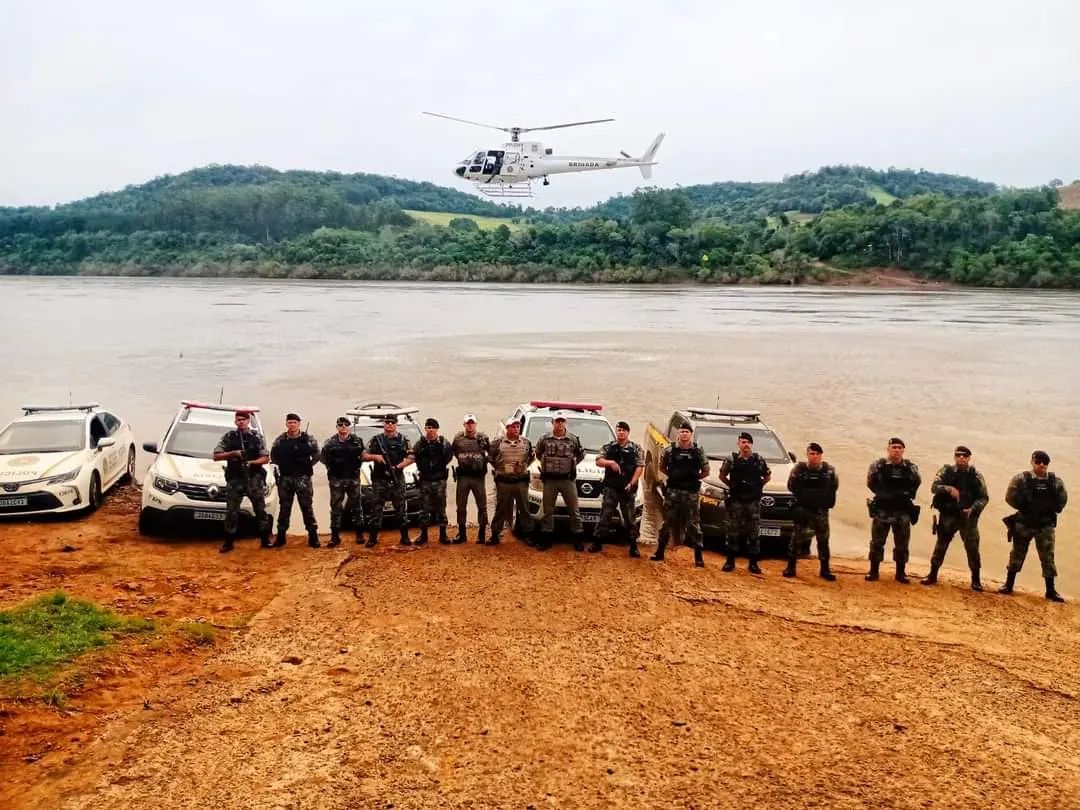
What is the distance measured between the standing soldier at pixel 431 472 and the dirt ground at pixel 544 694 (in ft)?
3.63

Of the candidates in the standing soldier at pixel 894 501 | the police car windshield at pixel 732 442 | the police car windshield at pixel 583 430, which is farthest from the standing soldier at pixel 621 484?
the standing soldier at pixel 894 501

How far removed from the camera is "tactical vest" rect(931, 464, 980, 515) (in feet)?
32.2

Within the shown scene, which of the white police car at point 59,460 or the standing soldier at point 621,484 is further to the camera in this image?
the white police car at point 59,460

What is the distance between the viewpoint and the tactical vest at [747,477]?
33.7 ft

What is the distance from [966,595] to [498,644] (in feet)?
18.1

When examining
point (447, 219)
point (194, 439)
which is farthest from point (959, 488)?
point (447, 219)

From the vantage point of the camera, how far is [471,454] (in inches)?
429

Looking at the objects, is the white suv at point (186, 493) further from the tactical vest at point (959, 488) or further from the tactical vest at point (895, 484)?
the tactical vest at point (959, 488)

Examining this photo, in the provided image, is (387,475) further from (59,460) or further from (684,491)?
(59,460)

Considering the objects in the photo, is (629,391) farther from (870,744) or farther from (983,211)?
(983,211)

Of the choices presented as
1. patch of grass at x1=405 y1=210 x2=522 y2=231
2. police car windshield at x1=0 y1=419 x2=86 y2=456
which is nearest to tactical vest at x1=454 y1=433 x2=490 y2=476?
police car windshield at x1=0 y1=419 x2=86 y2=456

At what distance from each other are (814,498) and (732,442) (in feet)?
10.1

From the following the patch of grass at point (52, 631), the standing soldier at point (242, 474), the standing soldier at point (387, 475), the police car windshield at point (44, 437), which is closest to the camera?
the patch of grass at point (52, 631)

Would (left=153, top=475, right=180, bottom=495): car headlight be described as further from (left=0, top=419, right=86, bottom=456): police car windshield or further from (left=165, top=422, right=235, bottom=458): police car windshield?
(left=0, top=419, right=86, bottom=456): police car windshield
